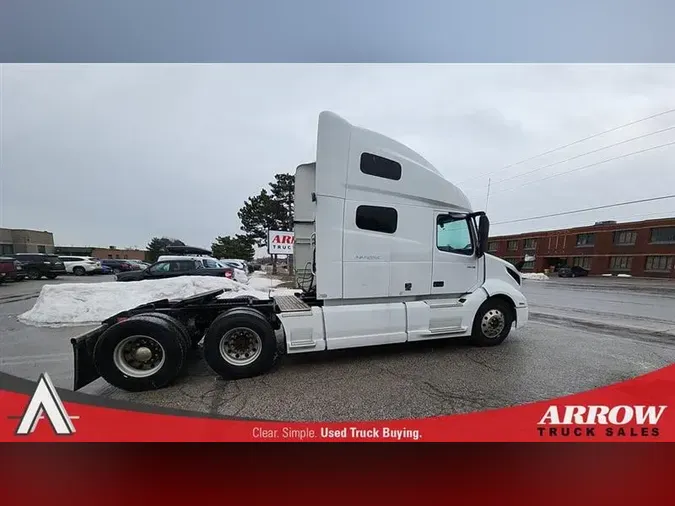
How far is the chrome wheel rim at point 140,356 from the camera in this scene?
2.46 m

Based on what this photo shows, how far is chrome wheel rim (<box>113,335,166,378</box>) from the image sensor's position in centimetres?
246

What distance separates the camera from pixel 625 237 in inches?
182

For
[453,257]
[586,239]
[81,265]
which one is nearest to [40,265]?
[81,265]

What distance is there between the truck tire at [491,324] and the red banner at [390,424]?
1.56 metres

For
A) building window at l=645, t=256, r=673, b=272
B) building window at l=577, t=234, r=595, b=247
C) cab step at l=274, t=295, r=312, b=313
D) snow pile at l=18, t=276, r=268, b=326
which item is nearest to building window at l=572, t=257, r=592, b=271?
building window at l=577, t=234, r=595, b=247

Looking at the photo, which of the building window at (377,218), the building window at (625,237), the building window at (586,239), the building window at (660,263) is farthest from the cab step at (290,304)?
the building window at (586,239)

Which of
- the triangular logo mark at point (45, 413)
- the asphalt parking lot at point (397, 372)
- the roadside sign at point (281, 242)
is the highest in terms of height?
the roadside sign at point (281, 242)

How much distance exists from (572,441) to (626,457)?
444mm

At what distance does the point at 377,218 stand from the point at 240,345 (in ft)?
7.06

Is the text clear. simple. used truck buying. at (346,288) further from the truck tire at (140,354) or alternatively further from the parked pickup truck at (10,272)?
the parked pickup truck at (10,272)

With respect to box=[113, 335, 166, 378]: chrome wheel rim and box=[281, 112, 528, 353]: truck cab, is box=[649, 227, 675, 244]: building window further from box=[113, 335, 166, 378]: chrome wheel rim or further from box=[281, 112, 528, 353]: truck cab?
box=[113, 335, 166, 378]: chrome wheel rim

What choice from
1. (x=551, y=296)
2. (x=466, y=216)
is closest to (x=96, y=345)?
(x=466, y=216)

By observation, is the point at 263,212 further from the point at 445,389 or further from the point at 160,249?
the point at 445,389

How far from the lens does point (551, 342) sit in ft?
12.6
